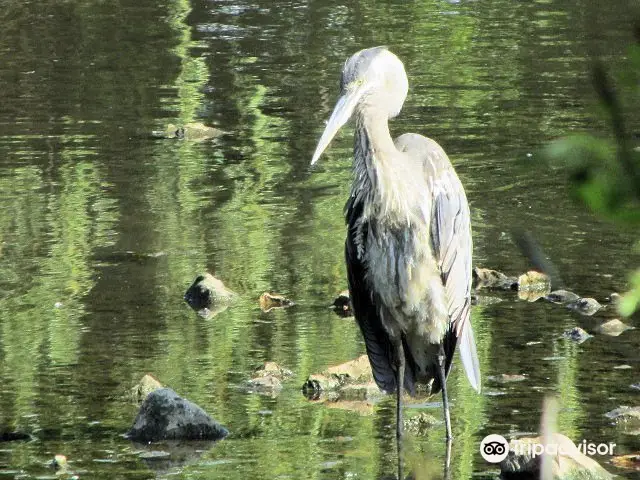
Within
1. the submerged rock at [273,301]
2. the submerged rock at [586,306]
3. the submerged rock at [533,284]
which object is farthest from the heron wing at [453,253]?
the submerged rock at [273,301]

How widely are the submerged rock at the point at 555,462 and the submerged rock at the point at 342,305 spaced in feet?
6.73

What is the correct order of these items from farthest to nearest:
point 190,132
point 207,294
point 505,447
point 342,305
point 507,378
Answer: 1. point 190,132
2. point 207,294
3. point 342,305
4. point 507,378
5. point 505,447

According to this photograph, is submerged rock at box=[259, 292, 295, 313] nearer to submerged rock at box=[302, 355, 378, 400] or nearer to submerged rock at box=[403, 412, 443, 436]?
submerged rock at box=[302, 355, 378, 400]

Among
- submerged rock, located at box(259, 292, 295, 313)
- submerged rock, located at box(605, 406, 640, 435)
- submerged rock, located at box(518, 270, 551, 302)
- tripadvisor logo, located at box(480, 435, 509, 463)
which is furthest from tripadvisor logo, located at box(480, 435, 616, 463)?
submerged rock, located at box(259, 292, 295, 313)

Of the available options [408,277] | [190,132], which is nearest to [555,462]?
[408,277]

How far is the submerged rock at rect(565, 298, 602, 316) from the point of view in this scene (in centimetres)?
635

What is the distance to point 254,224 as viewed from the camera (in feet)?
26.9

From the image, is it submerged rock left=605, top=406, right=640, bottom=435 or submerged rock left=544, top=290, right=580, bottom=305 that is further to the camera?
submerged rock left=544, top=290, right=580, bottom=305

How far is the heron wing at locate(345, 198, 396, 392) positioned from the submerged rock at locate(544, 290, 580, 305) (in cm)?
144

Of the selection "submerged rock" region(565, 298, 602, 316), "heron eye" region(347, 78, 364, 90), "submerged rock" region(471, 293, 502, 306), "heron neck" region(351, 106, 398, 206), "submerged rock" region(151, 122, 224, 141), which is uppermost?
"submerged rock" region(151, 122, 224, 141)

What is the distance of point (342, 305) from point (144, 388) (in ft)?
4.86

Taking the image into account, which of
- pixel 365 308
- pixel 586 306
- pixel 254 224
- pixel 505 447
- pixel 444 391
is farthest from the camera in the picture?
pixel 254 224

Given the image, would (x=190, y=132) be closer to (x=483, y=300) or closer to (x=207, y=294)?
(x=207, y=294)

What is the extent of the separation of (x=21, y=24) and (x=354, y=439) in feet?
37.2
